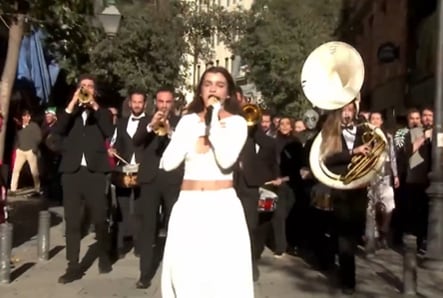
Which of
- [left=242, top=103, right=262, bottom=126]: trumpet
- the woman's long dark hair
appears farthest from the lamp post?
the woman's long dark hair

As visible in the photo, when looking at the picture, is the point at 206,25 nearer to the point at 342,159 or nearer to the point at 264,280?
the point at 264,280

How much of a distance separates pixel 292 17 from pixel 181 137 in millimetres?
29189

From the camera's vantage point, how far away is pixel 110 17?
18359 millimetres

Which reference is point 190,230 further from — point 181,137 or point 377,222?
point 377,222

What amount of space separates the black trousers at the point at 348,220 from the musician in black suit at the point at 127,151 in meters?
2.15

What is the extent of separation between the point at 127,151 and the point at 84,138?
1226 mm

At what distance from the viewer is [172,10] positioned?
35.6m

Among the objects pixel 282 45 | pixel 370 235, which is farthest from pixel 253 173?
pixel 282 45

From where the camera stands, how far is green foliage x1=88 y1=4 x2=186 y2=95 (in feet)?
101

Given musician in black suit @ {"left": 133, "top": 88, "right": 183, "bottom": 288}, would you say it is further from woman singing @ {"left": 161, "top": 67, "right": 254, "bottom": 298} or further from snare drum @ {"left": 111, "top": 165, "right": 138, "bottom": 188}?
woman singing @ {"left": 161, "top": 67, "right": 254, "bottom": 298}

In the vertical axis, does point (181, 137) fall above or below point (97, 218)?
above

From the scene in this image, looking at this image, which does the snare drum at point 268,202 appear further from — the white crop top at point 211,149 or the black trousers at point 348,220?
the white crop top at point 211,149

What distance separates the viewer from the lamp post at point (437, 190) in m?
12.1

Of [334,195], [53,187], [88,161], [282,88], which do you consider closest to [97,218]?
[88,161]
